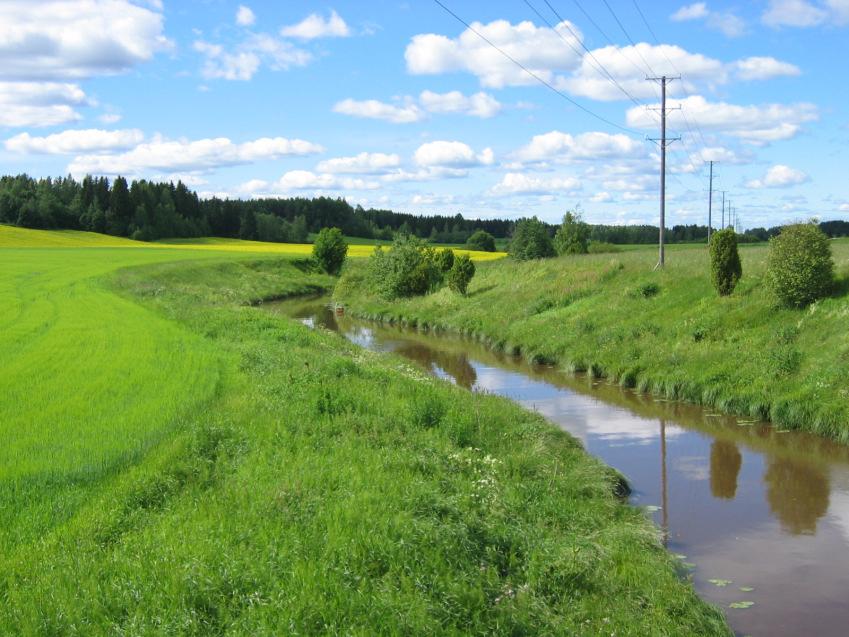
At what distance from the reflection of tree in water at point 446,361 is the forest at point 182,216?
5180 cm

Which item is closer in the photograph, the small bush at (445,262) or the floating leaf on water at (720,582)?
the floating leaf on water at (720,582)

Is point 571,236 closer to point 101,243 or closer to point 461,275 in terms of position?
point 461,275

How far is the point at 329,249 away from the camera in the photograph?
73000 mm

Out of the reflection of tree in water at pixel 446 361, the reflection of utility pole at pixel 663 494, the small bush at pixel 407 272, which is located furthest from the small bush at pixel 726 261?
the small bush at pixel 407 272

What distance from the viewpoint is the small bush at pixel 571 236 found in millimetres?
63750

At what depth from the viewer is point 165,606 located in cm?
621

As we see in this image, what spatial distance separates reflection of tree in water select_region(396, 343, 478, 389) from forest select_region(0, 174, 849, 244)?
51803 mm

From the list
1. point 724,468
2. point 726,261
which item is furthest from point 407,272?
point 724,468

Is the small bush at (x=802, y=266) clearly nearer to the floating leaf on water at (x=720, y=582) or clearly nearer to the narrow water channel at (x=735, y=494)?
the narrow water channel at (x=735, y=494)

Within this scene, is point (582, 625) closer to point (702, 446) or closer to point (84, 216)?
point (702, 446)

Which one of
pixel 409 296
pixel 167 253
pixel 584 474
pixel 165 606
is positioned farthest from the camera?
pixel 167 253

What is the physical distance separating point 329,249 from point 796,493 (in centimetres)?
6281

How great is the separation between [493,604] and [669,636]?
5.24 feet

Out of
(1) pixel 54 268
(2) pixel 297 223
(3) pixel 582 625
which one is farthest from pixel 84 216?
(3) pixel 582 625
